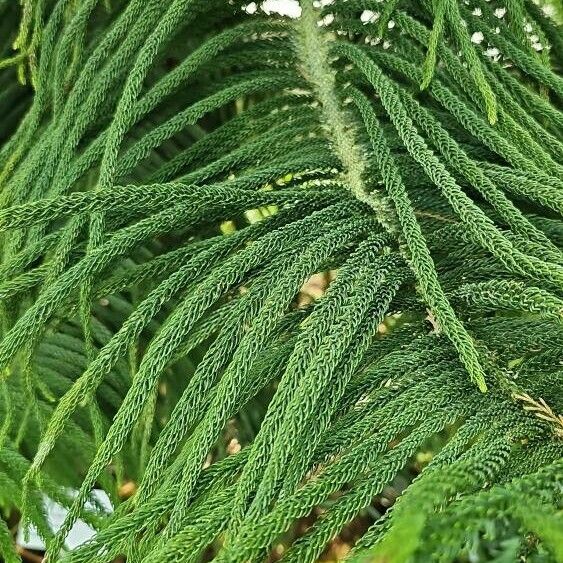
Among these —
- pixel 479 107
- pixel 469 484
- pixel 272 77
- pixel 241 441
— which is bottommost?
pixel 241 441

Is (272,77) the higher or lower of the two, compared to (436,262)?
higher

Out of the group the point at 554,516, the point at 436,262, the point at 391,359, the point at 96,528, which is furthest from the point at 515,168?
the point at 96,528

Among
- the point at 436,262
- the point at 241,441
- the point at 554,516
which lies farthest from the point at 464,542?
the point at 241,441

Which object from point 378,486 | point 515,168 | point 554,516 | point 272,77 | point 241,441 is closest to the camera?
point 554,516

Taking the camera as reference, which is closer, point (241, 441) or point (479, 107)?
point (479, 107)

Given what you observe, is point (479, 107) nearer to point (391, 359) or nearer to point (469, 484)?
point (391, 359)

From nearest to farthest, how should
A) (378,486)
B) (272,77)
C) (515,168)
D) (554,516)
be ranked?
1. (554,516)
2. (378,486)
3. (515,168)
4. (272,77)
